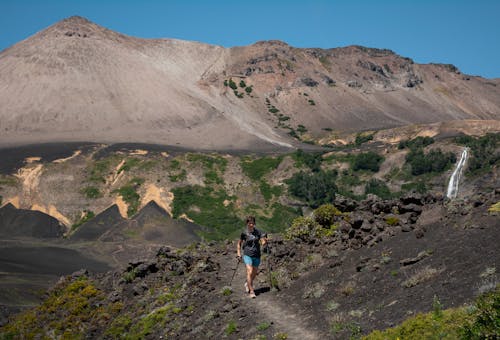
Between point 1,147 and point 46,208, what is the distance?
26.0 meters

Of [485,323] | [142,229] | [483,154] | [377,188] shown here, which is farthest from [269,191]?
[485,323]

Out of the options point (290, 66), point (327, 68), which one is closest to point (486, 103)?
point (327, 68)

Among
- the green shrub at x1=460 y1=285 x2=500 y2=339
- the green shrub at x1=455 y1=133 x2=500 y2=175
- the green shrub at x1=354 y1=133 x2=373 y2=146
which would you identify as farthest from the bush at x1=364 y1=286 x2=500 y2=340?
the green shrub at x1=354 y1=133 x2=373 y2=146

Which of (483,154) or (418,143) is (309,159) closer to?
(418,143)

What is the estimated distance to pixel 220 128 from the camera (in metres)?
114

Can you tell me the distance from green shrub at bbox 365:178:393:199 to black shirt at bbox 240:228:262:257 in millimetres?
60827

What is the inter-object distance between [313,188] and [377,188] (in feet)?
25.7

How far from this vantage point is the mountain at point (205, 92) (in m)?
107

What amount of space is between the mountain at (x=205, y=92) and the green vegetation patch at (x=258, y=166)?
14.8 metres

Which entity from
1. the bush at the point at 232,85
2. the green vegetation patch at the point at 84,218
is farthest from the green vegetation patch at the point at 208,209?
the bush at the point at 232,85

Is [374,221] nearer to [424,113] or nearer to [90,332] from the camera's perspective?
[90,332]

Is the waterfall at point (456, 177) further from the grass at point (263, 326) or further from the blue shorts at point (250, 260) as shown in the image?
the grass at point (263, 326)

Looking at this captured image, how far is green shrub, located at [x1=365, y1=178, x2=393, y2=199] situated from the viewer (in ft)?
246

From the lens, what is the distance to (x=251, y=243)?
1519 cm
